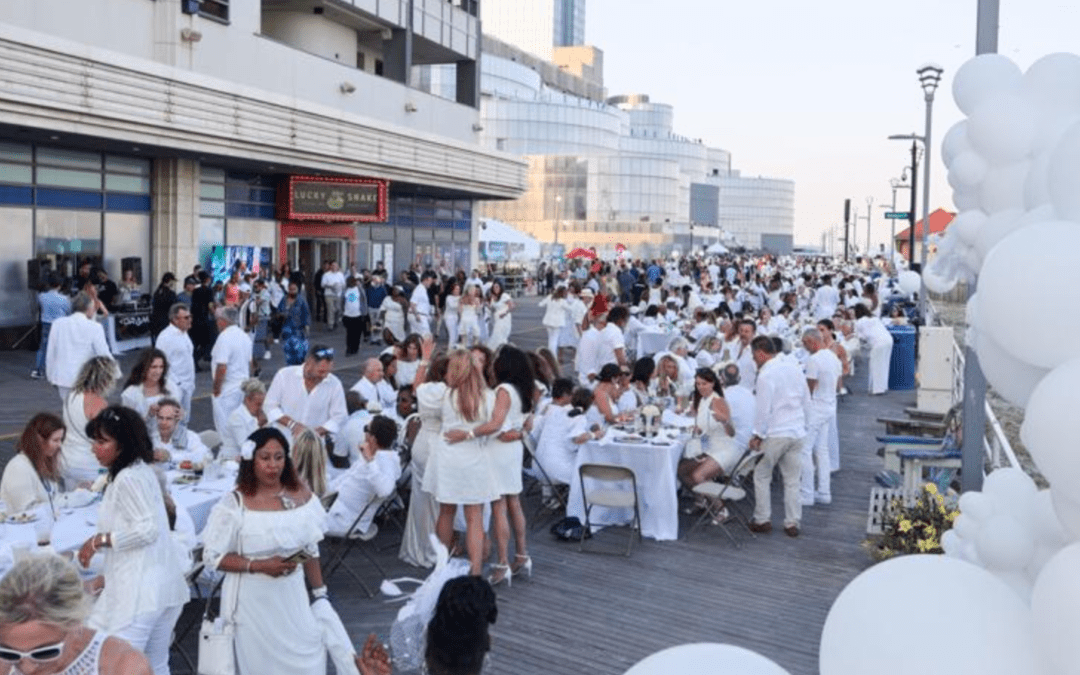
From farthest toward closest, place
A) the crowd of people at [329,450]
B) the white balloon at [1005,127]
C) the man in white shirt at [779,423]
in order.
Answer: the man in white shirt at [779,423]
the crowd of people at [329,450]
the white balloon at [1005,127]

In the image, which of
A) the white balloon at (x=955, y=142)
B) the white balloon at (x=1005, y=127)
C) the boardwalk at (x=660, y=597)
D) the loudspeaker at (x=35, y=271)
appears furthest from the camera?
the loudspeaker at (x=35, y=271)

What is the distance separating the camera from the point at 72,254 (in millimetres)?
22031

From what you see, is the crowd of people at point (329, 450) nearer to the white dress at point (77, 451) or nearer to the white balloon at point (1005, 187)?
the white dress at point (77, 451)

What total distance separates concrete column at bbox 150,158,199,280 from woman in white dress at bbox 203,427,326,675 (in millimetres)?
20097

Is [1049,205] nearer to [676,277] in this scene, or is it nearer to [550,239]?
[676,277]

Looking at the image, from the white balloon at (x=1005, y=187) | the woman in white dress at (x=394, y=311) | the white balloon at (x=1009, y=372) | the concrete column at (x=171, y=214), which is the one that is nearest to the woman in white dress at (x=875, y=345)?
the woman in white dress at (x=394, y=311)

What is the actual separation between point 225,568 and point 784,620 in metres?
4.10

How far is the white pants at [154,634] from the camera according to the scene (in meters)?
5.14

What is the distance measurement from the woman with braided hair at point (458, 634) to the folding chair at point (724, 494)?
19.1ft

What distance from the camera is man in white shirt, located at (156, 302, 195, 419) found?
11133mm

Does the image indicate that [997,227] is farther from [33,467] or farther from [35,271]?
[35,271]

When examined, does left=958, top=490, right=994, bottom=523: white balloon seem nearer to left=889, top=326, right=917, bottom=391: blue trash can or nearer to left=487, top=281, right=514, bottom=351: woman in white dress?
left=889, top=326, right=917, bottom=391: blue trash can

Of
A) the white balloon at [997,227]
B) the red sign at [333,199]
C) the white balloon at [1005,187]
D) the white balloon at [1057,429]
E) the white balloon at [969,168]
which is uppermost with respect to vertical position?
the red sign at [333,199]

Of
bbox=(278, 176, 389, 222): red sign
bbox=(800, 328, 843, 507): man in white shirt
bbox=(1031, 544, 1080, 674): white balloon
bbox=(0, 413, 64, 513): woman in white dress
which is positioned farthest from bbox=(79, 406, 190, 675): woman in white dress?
bbox=(278, 176, 389, 222): red sign
